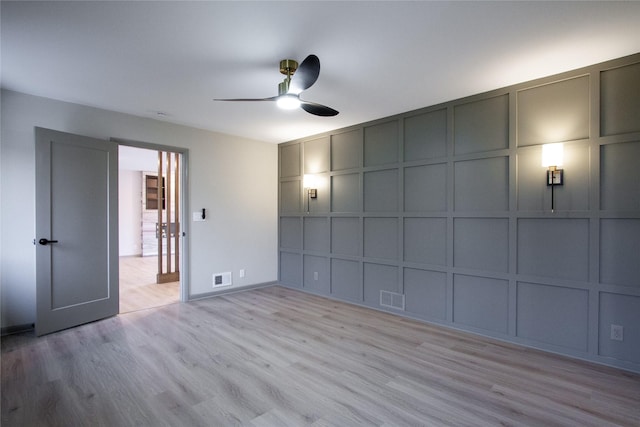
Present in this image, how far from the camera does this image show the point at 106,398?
222cm

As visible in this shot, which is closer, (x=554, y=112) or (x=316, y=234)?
(x=554, y=112)

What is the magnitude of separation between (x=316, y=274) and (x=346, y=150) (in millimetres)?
2036

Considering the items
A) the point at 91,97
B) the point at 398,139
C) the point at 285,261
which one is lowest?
the point at 285,261

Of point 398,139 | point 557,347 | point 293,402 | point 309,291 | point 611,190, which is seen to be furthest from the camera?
point 309,291

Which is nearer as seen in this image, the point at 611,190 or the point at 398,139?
the point at 611,190

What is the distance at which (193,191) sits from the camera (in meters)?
4.75

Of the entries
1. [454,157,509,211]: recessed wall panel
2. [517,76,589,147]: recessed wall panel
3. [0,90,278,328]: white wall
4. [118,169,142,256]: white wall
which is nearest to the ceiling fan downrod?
[454,157,509,211]: recessed wall panel

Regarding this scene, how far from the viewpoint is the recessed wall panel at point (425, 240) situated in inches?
146

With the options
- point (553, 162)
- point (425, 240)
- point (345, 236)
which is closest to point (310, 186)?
point (345, 236)

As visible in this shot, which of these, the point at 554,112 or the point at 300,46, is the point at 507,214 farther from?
the point at 300,46

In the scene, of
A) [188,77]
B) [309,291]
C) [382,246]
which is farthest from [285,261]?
[188,77]

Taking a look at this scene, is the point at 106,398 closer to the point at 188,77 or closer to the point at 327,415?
the point at 327,415

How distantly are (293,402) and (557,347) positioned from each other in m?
2.50

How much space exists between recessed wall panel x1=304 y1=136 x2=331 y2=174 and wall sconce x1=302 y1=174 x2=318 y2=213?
115mm
